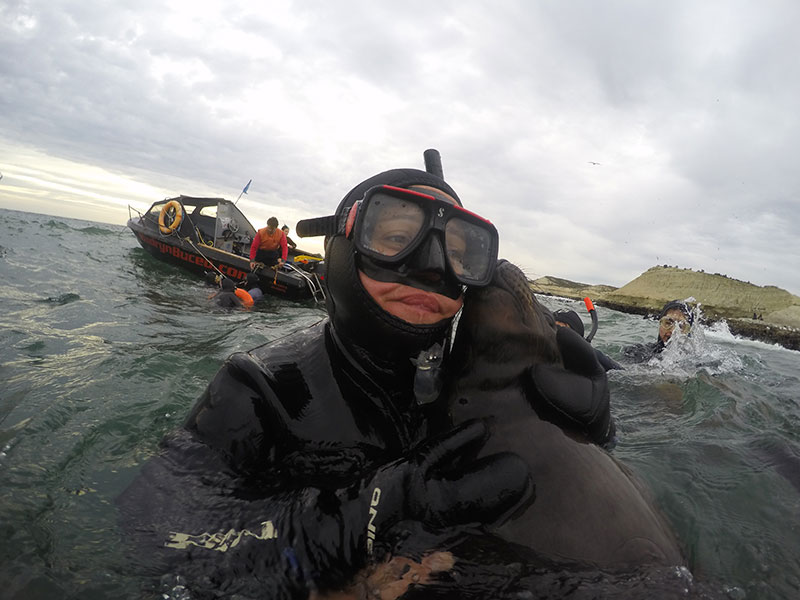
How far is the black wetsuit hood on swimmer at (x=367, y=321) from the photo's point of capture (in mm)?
1748

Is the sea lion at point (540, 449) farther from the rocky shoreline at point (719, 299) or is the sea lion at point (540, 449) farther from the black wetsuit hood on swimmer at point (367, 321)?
the rocky shoreline at point (719, 299)

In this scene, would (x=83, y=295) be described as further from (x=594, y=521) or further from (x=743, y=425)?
(x=743, y=425)

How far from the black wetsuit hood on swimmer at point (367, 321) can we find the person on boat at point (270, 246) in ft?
37.1

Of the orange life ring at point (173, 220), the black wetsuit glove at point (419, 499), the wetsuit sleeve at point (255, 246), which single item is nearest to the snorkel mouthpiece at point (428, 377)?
the black wetsuit glove at point (419, 499)

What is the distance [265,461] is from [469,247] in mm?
1286

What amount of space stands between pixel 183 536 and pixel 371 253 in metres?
1.27

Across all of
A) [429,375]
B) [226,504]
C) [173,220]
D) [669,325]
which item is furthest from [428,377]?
[173,220]

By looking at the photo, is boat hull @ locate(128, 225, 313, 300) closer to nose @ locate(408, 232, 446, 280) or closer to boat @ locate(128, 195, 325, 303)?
boat @ locate(128, 195, 325, 303)

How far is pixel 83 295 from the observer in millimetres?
7910

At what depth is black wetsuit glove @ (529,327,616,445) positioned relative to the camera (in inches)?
61.4

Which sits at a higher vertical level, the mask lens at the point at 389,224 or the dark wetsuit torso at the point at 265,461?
the mask lens at the point at 389,224

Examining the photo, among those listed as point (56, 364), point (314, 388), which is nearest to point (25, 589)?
point (314, 388)

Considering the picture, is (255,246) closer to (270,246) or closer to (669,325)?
(270,246)

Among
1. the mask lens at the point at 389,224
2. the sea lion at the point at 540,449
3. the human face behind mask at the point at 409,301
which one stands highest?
the mask lens at the point at 389,224
